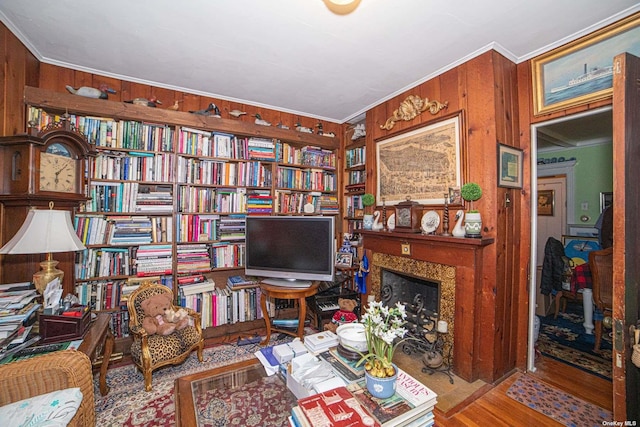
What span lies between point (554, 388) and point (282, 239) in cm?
248

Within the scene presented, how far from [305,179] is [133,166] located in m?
1.80

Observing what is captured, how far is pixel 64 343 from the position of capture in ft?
4.99

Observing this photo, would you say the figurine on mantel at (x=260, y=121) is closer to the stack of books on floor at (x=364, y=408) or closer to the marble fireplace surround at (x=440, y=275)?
the marble fireplace surround at (x=440, y=275)

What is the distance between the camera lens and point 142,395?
187cm

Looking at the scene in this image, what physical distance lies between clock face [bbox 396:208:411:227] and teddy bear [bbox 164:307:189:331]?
2018 millimetres

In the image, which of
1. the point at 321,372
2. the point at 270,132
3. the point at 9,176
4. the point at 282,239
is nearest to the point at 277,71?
the point at 270,132

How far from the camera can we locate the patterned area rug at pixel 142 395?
1654mm

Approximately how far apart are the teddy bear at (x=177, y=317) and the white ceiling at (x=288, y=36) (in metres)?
2.08

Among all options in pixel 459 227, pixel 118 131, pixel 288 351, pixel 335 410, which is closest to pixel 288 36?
pixel 118 131

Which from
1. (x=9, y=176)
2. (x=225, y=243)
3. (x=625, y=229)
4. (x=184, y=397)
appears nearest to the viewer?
(x=625, y=229)

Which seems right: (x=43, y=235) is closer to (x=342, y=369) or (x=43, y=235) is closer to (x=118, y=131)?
(x=118, y=131)

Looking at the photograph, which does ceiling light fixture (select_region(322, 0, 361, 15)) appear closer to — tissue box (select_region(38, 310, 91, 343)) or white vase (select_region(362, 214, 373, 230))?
white vase (select_region(362, 214, 373, 230))

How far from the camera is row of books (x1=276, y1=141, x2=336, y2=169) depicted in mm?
3182

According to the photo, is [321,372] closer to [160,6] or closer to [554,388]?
[554,388]
